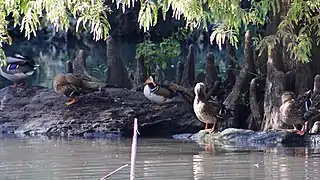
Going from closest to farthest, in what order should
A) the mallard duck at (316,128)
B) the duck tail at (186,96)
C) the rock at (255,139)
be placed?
the rock at (255,139)
the mallard duck at (316,128)
the duck tail at (186,96)

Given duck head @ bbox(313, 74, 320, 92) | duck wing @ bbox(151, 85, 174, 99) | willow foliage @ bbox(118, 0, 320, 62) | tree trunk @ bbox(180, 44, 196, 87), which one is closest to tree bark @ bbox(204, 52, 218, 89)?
tree trunk @ bbox(180, 44, 196, 87)

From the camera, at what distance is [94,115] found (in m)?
14.7

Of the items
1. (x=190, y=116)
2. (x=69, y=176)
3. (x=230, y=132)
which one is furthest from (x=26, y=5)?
(x=190, y=116)

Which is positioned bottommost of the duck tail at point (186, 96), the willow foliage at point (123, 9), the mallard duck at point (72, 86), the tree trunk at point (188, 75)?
the duck tail at point (186, 96)

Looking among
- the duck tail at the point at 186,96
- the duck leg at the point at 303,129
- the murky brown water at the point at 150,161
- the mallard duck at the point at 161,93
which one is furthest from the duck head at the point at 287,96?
the mallard duck at the point at 161,93

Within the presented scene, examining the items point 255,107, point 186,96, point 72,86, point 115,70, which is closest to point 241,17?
point 255,107

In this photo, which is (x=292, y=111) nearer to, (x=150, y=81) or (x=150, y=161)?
(x=150, y=161)

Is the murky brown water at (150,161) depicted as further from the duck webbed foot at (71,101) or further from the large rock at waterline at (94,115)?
the duck webbed foot at (71,101)

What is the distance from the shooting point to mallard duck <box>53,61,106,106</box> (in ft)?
49.3

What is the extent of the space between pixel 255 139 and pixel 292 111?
0.67m

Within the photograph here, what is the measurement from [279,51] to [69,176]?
4.67m

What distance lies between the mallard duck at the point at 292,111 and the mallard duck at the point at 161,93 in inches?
90.1

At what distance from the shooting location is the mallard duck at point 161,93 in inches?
583

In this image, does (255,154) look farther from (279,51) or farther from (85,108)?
(85,108)
